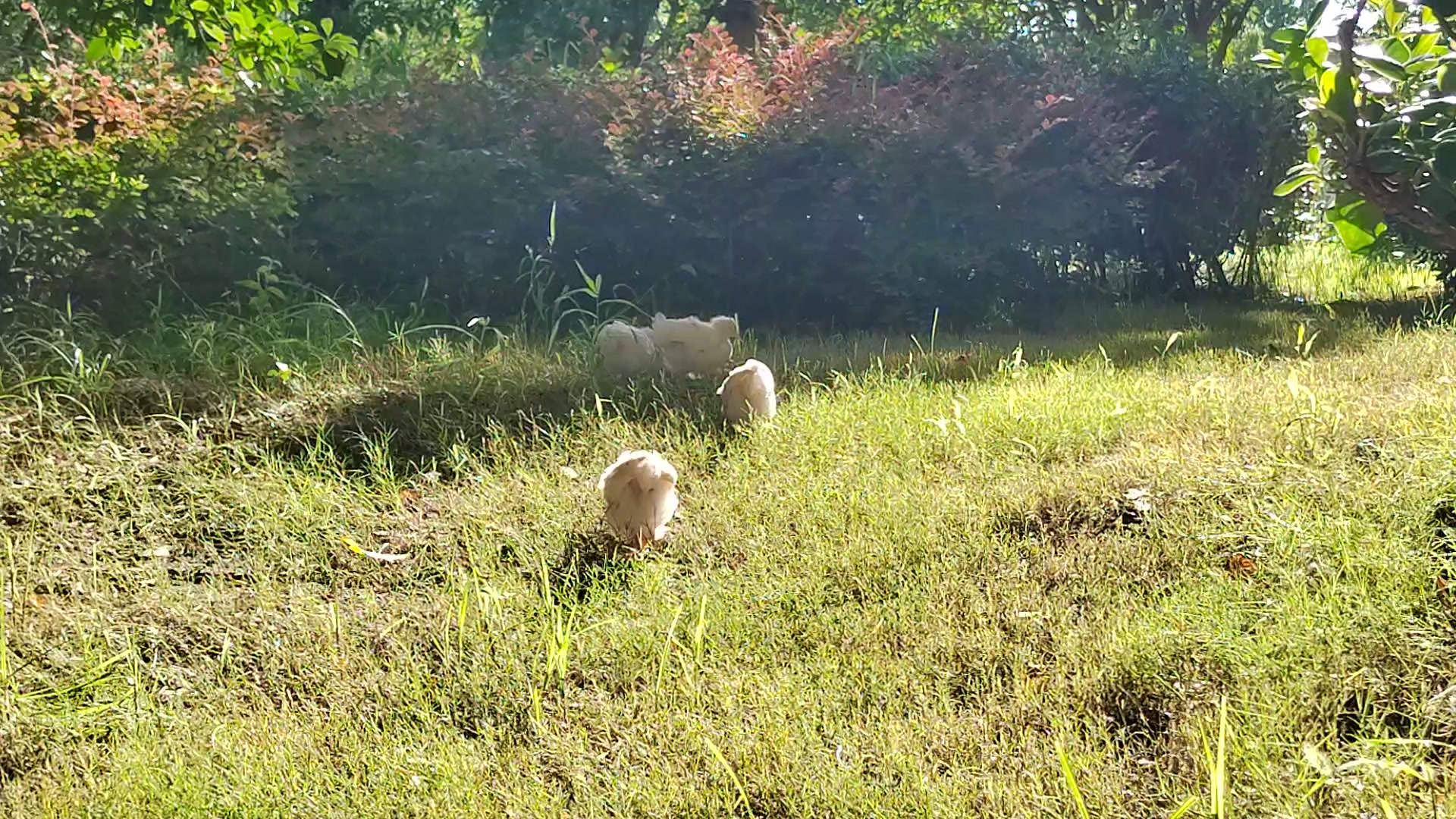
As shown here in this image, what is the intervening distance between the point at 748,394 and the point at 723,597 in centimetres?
116

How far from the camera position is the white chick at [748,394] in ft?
11.9

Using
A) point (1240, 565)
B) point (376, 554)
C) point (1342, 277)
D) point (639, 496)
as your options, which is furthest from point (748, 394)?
point (1342, 277)

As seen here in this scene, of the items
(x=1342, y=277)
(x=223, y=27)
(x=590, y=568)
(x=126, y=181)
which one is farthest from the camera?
(x=1342, y=277)

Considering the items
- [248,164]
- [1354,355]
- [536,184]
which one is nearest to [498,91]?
[536,184]

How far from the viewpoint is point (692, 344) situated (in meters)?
4.30

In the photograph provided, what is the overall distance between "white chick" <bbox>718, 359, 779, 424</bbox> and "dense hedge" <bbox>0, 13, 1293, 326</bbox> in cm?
253

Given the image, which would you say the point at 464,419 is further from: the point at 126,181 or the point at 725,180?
the point at 725,180

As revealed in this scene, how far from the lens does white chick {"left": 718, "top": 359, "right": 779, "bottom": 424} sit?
3.64 meters

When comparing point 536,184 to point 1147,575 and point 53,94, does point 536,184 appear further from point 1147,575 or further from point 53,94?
point 1147,575

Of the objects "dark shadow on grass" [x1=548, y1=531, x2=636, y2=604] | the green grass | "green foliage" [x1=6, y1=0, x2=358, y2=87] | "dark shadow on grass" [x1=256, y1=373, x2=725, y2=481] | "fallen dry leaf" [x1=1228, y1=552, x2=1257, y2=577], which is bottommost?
"dark shadow on grass" [x1=548, y1=531, x2=636, y2=604]

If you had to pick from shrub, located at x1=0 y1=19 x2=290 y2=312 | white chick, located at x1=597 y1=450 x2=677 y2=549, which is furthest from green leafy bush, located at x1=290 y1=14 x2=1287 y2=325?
white chick, located at x1=597 y1=450 x2=677 y2=549

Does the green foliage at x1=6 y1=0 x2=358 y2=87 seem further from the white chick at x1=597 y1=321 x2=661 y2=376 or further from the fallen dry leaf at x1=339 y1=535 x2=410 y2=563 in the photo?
the fallen dry leaf at x1=339 y1=535 x2=410 y2=563

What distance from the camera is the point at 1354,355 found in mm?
4617

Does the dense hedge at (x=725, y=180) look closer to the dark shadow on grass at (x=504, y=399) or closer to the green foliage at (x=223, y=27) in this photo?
the green foliage at (x=223, y=27)
